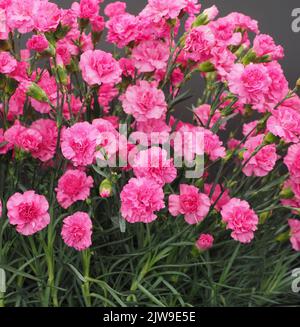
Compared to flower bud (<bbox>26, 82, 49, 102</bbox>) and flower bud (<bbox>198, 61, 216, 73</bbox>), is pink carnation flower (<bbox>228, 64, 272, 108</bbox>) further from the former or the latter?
flower bud (<bbox>26, 82, 49, 102</bbox>)

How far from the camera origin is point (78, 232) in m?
0.86

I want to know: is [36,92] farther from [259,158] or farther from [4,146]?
[259,158]

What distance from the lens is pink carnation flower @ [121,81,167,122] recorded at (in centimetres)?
90

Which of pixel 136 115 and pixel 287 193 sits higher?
pixel 136 115

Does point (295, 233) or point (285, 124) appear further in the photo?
point (295, 233)

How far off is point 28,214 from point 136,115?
0.21m

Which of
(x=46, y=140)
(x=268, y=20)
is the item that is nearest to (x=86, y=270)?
(x=46, y=140)

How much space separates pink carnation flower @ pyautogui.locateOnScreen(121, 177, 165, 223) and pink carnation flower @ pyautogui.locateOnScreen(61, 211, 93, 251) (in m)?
0.07

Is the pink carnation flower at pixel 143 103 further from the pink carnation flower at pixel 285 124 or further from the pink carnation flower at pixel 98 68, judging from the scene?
the pink carnation flower at pixel 285 124

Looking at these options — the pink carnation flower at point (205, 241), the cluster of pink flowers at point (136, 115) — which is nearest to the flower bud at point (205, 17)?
the cluster of pink flowers at point (136, 115)

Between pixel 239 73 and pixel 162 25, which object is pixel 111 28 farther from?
pixel 239 73

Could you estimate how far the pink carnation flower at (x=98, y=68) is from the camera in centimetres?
88
